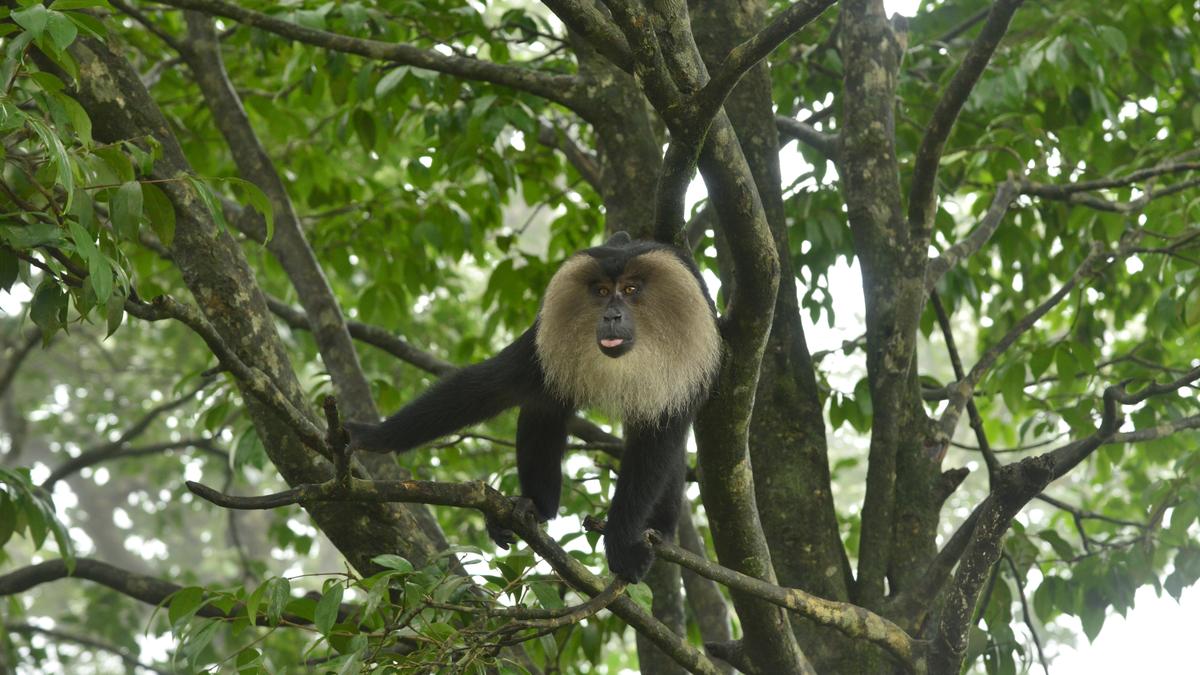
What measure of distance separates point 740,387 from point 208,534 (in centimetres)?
2370

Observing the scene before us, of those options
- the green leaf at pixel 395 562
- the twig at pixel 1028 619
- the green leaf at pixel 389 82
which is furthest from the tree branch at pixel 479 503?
the green leaf at pixel 389 82

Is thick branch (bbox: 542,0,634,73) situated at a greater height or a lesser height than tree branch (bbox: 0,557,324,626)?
greater

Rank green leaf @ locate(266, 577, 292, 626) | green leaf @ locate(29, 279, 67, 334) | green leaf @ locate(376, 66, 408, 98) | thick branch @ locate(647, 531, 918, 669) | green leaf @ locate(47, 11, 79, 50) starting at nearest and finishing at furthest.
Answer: green leaf @ locate(47, 11, 79, 50)
green leaf @ locate(29, 279, 67, 334)
green leaf @ locate(266, 577, 292, 626)
thick branch @ locate(647, 531, 918, 669)
green leaf @ locate(376, 66, 408, 98)

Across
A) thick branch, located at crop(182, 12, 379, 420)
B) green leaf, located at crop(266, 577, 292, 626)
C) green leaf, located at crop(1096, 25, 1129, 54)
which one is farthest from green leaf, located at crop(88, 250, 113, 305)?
green leaf, located at crop(1096, 25, 1129, 54)

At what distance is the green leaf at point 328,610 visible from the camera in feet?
8.02

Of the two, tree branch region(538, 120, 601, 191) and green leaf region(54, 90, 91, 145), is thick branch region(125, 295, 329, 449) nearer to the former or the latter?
green leaf region(54, 90, 91, 145)

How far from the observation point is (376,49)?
3.88 meters

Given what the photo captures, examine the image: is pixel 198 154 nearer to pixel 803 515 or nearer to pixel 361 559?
pixel 361 559

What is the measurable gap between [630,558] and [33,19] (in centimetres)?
195

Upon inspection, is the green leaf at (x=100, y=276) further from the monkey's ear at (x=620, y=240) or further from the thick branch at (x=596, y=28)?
the monkey's ear at (x=620, y=240)

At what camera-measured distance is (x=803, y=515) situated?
12.1 ft

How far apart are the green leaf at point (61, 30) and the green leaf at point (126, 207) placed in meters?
0.30

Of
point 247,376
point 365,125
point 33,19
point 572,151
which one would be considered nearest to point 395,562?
point 247,376

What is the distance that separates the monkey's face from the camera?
3319 millimetres
